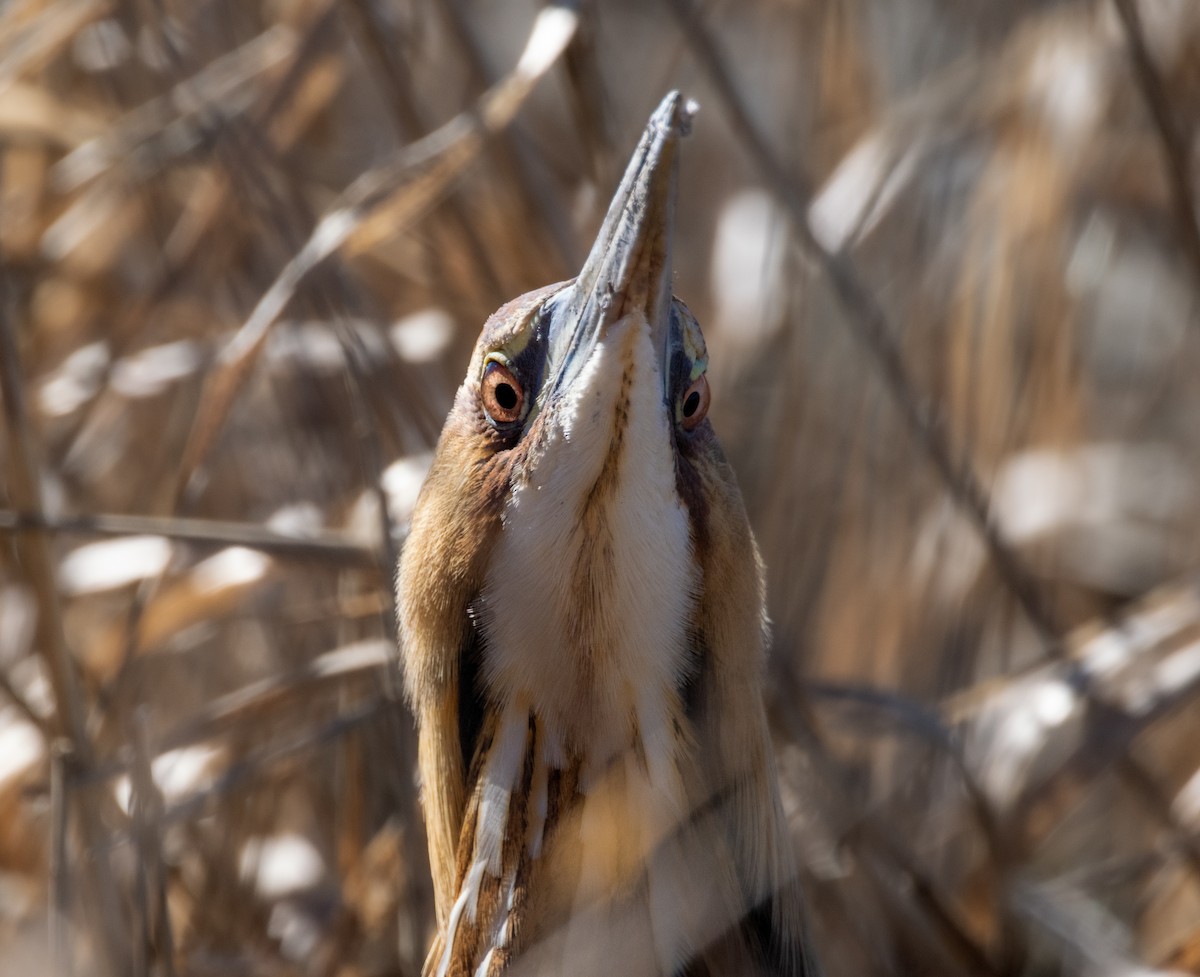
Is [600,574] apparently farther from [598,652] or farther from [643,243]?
[643,243]

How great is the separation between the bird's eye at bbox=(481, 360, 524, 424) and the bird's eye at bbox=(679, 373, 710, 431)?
115mm

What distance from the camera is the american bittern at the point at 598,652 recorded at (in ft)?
3.18

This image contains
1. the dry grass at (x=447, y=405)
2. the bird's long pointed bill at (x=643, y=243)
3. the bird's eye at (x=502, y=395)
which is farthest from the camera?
the dry grass at (x=447, y=405)

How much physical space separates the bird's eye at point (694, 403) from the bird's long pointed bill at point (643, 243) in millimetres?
45

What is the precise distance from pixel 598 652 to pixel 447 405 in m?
0.84

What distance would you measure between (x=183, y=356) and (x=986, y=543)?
→ 1.05m

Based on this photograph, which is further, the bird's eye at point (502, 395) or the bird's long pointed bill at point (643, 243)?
the bird's eye at point (502, 395)

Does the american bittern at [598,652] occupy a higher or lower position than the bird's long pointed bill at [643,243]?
lower

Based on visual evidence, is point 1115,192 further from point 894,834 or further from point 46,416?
point 46,416

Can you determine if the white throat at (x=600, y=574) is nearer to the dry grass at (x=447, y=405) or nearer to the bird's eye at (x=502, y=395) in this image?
the bird's eye at (x=502, y=395)

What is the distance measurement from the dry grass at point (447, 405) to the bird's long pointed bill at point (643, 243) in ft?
1.60

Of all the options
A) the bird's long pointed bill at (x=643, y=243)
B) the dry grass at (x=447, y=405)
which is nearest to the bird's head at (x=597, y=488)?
the bird's long pointed bill at (x=643, y=243)

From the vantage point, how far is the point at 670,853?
3.43 feet

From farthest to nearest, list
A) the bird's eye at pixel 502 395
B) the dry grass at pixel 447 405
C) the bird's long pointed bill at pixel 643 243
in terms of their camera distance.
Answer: the dry grass at pixel 447 405 < the bird's eye at pixel 502 395 < the bird's long pointed bill at pixel 643 243
